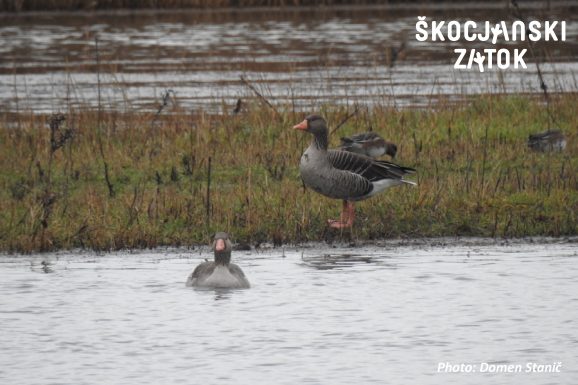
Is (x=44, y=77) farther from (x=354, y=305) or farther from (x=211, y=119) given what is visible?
(x=354, y=305)

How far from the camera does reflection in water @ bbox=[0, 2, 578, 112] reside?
21.8 meters

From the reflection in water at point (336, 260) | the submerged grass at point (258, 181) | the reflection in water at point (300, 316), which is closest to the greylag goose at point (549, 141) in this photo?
the submerged grass at point (258, 181)

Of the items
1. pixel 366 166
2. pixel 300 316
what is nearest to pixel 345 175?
pixel 366 166

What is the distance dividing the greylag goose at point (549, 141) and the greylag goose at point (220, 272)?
5.41 metres

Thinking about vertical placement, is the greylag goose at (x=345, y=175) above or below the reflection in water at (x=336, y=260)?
above

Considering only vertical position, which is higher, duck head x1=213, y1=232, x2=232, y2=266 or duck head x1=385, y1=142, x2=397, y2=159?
duck head x1=385, y1=142, x2=397, y2=159

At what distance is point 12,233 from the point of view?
37.8 ft

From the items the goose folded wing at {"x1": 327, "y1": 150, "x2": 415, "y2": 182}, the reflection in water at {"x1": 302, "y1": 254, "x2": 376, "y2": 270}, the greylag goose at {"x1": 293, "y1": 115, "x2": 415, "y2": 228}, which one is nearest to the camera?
the reflection in water at {"x1": 302, "y1": 254, "x2": 376, "y2": 270}

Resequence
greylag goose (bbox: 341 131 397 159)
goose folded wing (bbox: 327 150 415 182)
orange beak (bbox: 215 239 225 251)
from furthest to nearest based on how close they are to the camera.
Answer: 1. greylag goose (bbox: 341 131 397 159)
2. goose folded wing (bbox: 327 150 415 182)
3. orange beak (bbox: 215 239 225 251)

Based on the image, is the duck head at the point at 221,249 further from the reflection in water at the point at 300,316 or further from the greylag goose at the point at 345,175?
the greylag goose at the point at 345,175

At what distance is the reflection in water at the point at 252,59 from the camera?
21.8 metres

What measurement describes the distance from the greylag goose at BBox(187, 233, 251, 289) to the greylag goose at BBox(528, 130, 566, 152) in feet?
17.8

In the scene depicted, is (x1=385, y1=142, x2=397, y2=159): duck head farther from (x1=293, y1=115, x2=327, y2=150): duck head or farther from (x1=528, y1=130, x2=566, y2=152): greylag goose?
(x1=293, y1=115, x2=327, y2=150): duck head

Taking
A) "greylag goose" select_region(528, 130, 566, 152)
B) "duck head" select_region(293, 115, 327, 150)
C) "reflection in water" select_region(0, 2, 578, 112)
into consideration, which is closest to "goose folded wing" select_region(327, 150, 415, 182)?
"duck head" select_region(293, 115, 327, 150)
